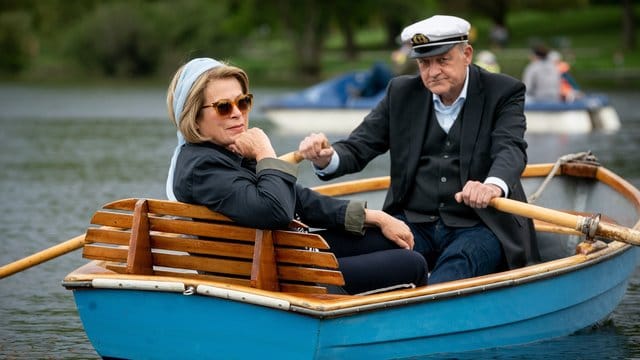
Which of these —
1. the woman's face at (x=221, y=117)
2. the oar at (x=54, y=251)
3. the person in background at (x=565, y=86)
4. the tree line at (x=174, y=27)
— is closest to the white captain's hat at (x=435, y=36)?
Answer: the woman's face at (x=221, y=117)

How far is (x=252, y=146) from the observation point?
21.9 ft

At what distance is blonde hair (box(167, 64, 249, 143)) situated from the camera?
656cm

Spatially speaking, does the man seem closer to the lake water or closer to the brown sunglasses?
the lake water

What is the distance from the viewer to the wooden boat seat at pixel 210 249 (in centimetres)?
662

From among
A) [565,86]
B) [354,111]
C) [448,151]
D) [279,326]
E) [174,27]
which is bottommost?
[354,111]

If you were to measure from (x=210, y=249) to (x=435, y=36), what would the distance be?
187 cm

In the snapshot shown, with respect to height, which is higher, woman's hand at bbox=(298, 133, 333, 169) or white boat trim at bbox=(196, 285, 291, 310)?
woman's hand at bbox=(298, 133, 333, 169)

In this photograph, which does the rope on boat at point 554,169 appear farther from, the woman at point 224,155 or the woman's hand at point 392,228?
the woman at point 224,155

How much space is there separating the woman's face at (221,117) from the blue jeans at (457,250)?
1586mm

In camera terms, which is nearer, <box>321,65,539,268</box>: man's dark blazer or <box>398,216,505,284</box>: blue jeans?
<box>398,216,505,284</box>: blue jeans

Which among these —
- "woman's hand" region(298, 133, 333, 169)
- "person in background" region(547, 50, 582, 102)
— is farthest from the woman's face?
"person in background" region(547, 50, 582, 102)

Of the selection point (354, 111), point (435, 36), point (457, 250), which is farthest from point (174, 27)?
point (457, 250)

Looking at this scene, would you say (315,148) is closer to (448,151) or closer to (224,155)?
(448,151)

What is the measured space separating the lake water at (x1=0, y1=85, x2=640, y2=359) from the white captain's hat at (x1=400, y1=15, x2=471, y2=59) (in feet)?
5.41
